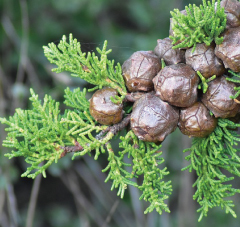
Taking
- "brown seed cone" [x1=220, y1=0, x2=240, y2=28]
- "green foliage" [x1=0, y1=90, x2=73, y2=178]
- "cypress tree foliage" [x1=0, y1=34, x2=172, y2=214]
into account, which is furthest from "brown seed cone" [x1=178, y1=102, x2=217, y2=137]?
"green foliage" [x1=0, y1=90, x2=73, y2=178]

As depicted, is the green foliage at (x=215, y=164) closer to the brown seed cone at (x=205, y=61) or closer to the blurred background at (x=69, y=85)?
the brown seed cone at (x=205, y=61)

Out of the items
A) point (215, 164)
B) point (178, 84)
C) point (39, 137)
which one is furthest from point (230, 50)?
point (39, 137)

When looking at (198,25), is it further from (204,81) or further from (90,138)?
(90,138)

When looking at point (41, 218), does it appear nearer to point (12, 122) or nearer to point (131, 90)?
point (12, 122)

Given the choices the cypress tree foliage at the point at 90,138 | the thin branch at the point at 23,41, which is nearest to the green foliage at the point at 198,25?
the cypress tree foliage at the point at 90,138

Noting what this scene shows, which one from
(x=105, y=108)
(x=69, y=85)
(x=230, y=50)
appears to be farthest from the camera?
(x=69, y=85)

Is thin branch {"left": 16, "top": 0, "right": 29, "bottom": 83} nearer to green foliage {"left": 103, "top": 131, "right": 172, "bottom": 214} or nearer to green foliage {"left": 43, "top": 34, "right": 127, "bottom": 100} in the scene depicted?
green foliage {"left": 43, "top": 34, "right": 127, "bottom": 100}

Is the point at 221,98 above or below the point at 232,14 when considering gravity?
below
